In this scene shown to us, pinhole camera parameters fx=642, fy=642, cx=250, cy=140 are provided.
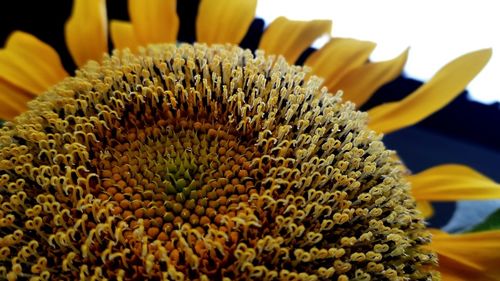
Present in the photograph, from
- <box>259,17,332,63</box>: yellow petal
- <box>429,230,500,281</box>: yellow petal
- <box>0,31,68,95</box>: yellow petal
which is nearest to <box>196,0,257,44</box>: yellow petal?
<box>259,17,332,63</box>: yellow petal

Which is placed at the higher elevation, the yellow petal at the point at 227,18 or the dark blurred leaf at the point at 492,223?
the yellow petal at the point at 227,18

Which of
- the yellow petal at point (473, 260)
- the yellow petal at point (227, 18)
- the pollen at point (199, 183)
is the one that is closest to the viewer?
the pollen at point (199, 183)

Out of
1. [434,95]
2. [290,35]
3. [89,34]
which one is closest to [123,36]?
[89,34]

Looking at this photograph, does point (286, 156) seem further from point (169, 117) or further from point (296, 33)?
point (296, 33)

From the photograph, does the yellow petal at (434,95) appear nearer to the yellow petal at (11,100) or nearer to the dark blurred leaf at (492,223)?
the dark blurred leaf at (492,223)

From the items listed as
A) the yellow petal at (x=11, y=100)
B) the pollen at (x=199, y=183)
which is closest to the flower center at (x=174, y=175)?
the pollen at (x=199, y=183)

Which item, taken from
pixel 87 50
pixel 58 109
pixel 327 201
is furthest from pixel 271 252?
pixel 87 50
